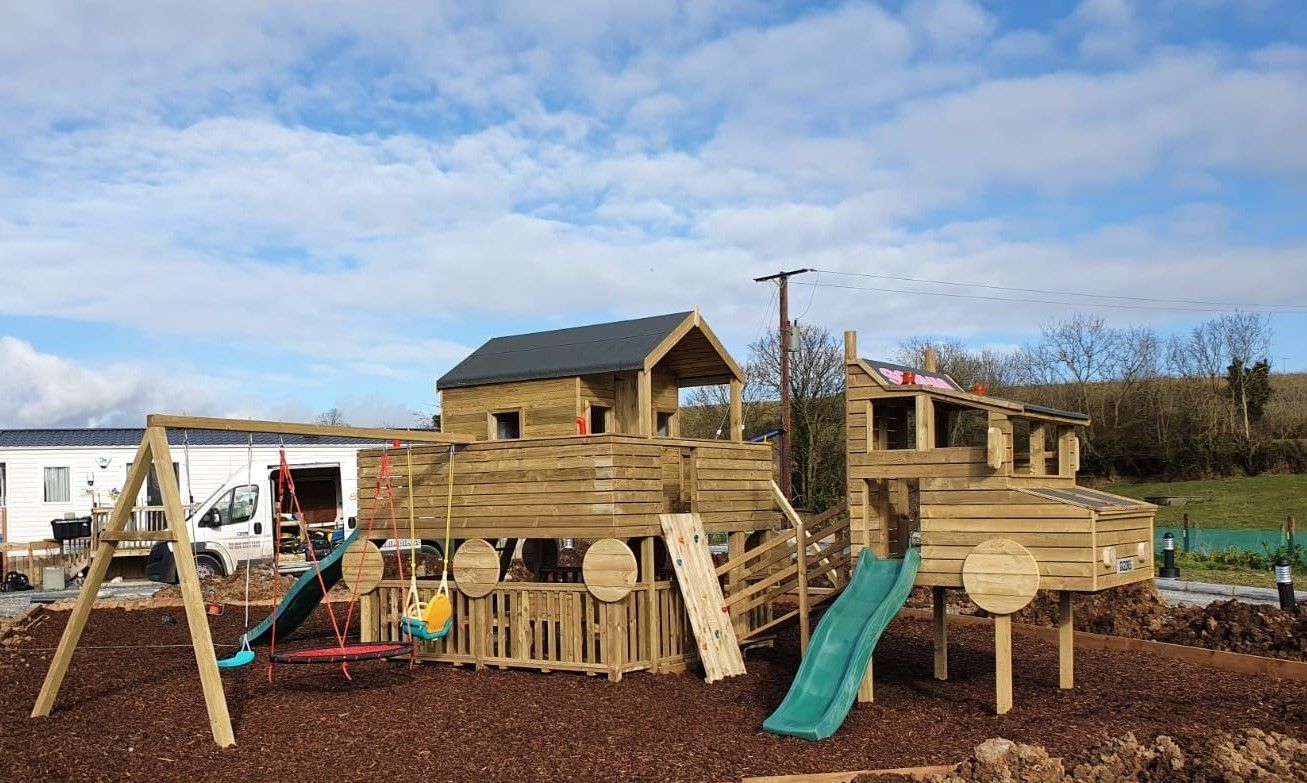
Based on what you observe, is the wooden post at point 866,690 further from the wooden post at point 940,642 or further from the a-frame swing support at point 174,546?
the a-frame swing support at point 174,546

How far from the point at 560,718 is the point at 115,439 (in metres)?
26.6

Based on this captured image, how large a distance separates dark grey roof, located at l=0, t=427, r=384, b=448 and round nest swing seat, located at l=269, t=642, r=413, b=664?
62.1 ft

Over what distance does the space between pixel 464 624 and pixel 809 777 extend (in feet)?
22.2

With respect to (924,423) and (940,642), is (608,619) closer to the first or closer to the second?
(940,642)

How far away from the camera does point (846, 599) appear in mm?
11312

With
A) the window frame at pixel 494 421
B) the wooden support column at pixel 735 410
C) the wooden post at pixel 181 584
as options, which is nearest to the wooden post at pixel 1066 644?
the wooden support column at pixel 735 410

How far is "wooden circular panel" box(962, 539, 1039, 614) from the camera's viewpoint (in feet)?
33.7

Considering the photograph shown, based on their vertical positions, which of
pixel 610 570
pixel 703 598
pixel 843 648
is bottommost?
pixel 843 648

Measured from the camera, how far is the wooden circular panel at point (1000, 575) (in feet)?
33.7

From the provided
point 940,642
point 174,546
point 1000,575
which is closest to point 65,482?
point 174,546

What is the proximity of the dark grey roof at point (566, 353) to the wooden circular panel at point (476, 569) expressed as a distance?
233cm

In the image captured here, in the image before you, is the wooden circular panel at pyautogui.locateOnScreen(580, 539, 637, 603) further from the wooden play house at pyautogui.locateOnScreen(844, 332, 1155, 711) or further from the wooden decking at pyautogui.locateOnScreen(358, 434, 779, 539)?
the wooden play house at pyautogui.locateOnScreen(844, 332, 1155, 711)

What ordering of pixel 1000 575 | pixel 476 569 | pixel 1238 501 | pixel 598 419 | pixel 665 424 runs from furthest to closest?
pixel 1238 501 → pixel 665 424 → pixel 598 419 → pixel 476 569 → pixel 1000 575

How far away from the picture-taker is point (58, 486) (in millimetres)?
29312
